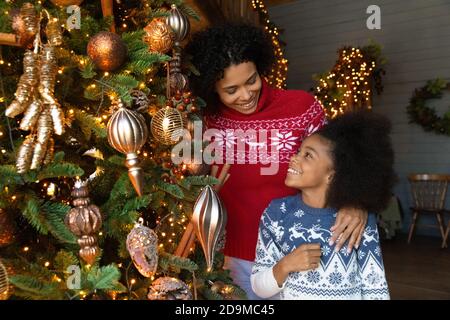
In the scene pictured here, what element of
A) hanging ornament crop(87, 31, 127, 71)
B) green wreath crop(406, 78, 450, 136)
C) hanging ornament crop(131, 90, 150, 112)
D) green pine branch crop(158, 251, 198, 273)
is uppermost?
green wreath crop(406, 78, 450, 136)

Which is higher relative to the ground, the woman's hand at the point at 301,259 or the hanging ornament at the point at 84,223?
the hanging ornament at the point at 84,223

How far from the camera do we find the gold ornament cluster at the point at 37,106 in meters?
0.66

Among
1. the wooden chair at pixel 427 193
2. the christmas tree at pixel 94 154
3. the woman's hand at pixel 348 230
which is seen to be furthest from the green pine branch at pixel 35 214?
the wooden chair at pixel 427 193

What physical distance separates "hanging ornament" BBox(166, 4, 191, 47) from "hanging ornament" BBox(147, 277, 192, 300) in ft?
1.74

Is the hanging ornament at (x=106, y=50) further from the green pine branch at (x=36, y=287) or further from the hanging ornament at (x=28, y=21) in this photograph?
the green pine branch at (x=36, y=287)

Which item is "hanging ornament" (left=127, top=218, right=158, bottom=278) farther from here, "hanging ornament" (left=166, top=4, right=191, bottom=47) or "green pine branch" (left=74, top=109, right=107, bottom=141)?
"hanging ornament" (left=166, top=4, right=191, bottom=47)

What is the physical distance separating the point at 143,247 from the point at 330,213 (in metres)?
0.60

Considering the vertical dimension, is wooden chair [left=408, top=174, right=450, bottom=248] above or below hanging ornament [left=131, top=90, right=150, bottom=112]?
below

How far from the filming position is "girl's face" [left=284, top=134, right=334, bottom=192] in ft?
3.61

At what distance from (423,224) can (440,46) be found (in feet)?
7.31

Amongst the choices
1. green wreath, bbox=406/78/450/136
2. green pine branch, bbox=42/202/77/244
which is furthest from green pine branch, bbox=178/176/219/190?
green wreath, bbox=406/78/450/136

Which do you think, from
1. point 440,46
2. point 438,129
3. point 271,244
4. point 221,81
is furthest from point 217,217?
point 440,46

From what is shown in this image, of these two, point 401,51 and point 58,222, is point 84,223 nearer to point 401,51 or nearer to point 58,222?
point 58,222
